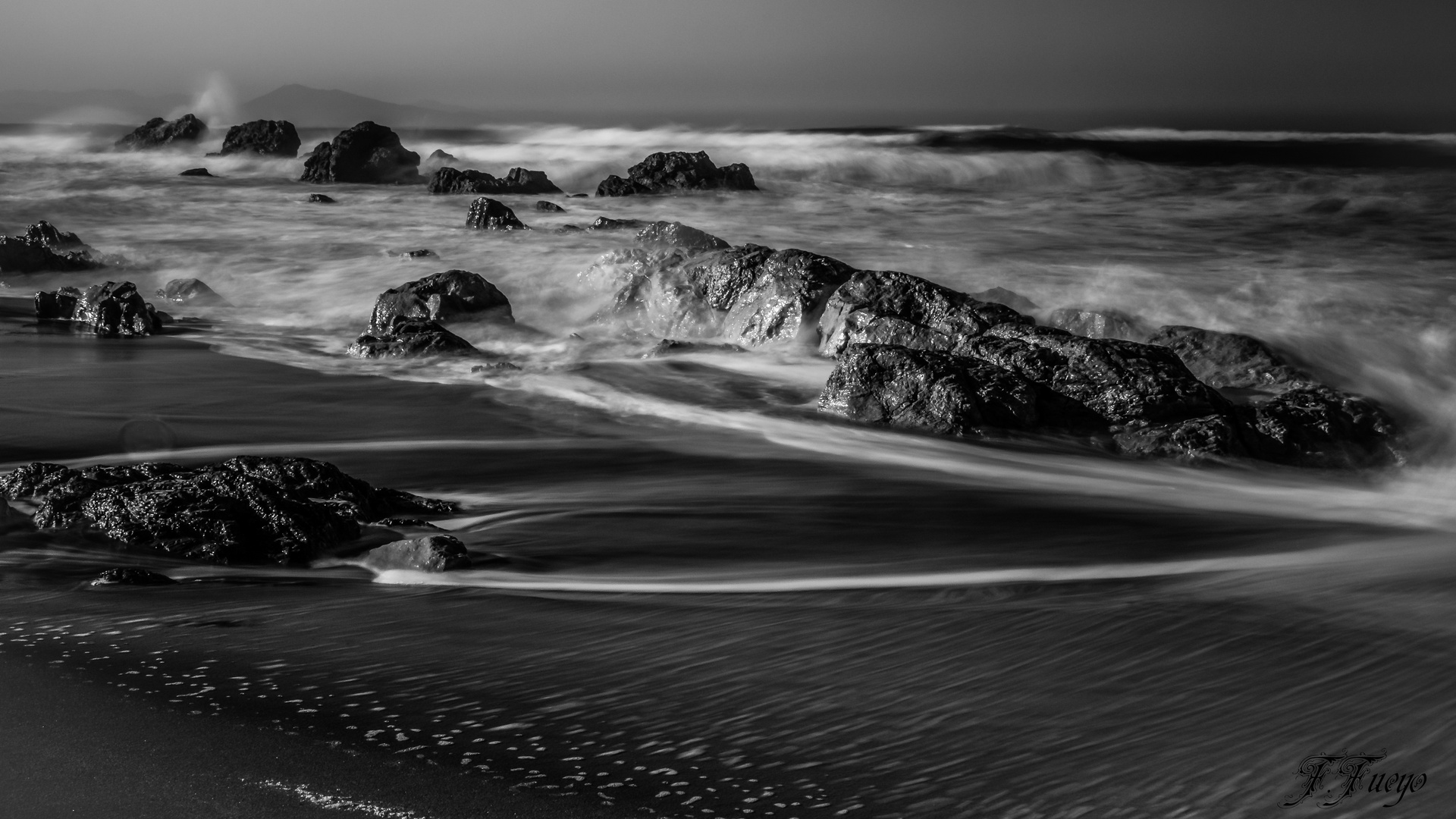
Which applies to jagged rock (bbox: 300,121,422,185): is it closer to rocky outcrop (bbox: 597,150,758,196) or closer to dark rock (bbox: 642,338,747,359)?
rocky outcrop (bbox: 597,150,758,196)

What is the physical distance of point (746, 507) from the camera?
5.44 m

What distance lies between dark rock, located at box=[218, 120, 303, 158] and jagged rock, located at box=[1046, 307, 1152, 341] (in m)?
24.4

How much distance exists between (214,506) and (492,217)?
39.0 ft

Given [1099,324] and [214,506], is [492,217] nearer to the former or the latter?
[1099,324]

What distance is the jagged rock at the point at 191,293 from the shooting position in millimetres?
11844

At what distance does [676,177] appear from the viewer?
2128cm

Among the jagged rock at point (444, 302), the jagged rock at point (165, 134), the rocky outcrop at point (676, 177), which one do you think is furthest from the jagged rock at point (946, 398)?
the jagged rock at point (165, 134)

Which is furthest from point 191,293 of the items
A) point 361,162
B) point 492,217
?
point 361,162

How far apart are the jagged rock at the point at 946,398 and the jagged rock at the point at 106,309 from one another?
566 centimetres

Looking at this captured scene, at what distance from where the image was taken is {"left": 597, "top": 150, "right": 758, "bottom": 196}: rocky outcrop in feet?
69.5

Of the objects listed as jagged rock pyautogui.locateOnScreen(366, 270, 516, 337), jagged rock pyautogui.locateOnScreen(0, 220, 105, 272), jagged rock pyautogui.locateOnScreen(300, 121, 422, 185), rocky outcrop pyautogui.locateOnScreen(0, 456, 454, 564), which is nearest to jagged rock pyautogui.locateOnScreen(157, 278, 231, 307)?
jagged rock pyautogui.locateOnScreen(0, 220, 105, 272)

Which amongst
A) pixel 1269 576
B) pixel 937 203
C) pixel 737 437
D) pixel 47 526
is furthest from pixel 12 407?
pixel 937 203

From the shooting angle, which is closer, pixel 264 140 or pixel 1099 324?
pixel 1099 324

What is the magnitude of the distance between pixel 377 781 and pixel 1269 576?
319 cm
